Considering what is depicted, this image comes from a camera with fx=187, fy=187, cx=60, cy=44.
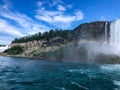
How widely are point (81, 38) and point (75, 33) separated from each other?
8.71 metres

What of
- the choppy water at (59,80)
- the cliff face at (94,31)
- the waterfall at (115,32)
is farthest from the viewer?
the cliff face at (94,31)

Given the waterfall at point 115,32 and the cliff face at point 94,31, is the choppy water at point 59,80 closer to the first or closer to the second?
the waterfall at point 115,32

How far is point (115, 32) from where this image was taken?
3553 inches

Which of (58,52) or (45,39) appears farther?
(45,39)

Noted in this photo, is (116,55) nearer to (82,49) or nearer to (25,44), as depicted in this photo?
(82,49)

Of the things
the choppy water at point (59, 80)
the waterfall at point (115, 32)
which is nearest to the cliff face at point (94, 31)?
the waterfall at point (115, 32)

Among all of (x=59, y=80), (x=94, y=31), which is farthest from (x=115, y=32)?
(x=59, y=80)

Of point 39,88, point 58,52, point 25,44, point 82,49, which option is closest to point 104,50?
point 82,49

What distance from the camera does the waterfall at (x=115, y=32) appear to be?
8931cm

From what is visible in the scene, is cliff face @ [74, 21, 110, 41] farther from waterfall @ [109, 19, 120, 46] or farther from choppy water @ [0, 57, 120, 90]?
choppy water @ [0, 57, 120, 90]

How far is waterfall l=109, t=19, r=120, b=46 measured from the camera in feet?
293

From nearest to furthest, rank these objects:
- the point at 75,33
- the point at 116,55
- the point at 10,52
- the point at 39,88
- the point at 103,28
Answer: the point at 39,88 → the point at 116,55 → the point at 103,28 → the point at 75,33 → the point at 10,52

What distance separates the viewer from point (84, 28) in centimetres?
11350

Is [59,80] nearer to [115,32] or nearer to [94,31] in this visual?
[115,32]
